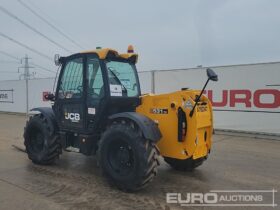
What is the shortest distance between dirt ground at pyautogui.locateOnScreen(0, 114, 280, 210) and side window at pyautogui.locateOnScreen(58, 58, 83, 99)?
1.45m

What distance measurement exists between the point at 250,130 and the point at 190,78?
286cm

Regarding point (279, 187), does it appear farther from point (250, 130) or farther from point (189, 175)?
point (250, 130)

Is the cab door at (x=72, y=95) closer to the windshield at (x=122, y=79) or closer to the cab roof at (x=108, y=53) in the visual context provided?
the cab roof at (x=108, y=53)

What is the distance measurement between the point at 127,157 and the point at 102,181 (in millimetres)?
776

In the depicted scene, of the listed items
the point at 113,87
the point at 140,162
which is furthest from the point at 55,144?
the point at 140,162

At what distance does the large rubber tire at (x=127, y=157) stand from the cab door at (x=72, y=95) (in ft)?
3.15

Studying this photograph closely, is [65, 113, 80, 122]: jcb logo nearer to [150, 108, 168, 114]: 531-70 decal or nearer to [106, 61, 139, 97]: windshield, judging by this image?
[106, 61, 139, 97]: windshield

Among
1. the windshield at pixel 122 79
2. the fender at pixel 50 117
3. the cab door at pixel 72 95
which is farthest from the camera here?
the fender at pixel 50 117

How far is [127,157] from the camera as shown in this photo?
5.36m

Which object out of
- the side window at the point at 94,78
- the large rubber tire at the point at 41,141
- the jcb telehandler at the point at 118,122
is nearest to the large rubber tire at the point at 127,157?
the jcb telehandler at the point at 118,122

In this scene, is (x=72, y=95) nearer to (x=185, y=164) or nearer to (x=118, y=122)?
(x=118, y=122)

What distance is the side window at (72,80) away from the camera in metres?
6.32

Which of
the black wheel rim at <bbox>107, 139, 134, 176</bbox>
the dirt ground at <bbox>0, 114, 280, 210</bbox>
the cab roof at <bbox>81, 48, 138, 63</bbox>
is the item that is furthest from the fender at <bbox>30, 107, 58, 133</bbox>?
the black wheel rim at <bbox>107, 139, 134, 176</bbox>

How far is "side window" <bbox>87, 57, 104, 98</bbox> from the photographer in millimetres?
6051
